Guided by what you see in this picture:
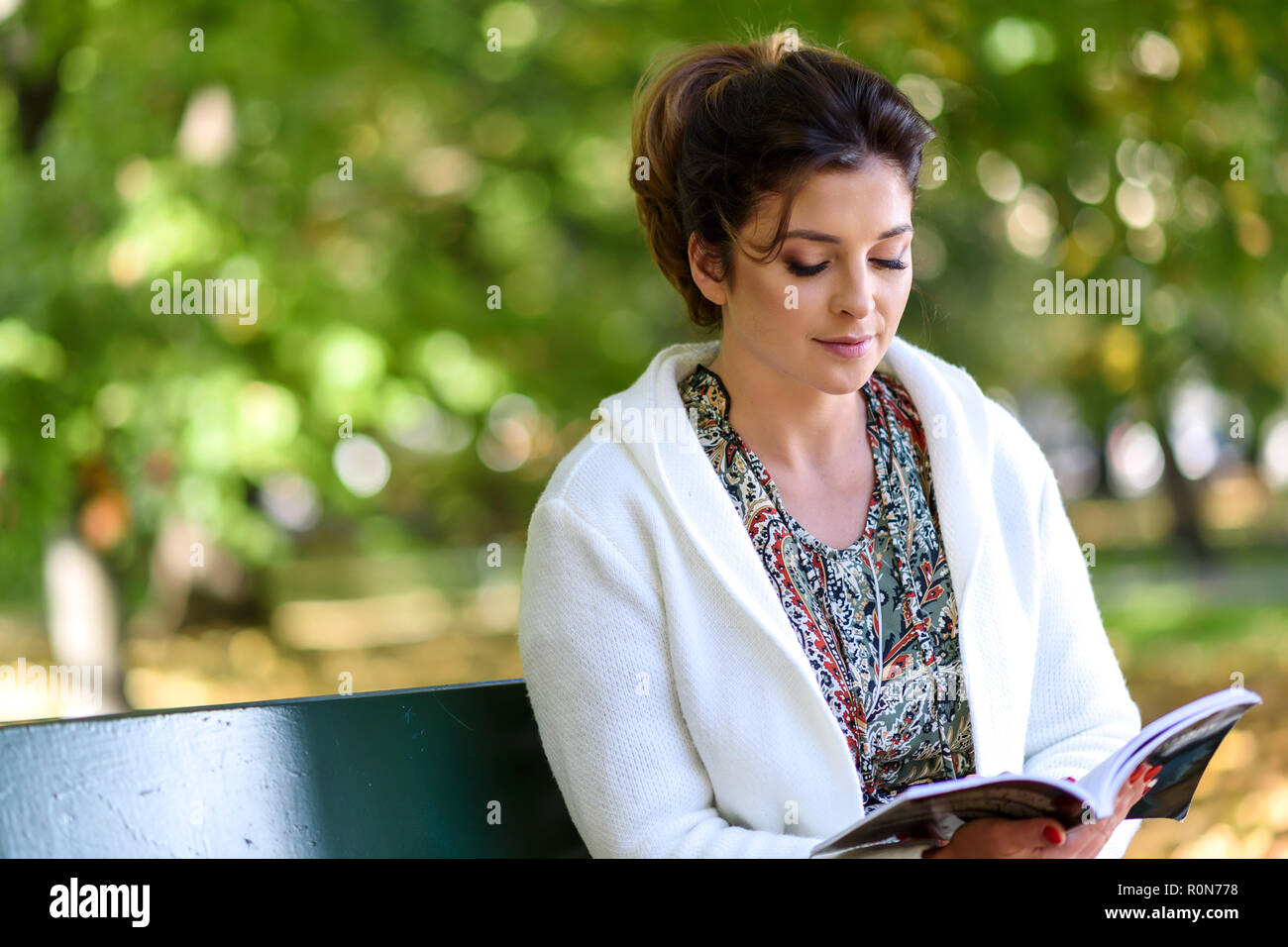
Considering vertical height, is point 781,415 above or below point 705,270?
below

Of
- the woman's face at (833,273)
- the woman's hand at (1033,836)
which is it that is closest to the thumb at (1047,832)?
the woman's hand at (1033,836)

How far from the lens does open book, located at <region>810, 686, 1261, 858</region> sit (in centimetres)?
155

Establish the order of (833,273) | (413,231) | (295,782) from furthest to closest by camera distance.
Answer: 1. (413,231)
2. (833,273)
3. (295,782)

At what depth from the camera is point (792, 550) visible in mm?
2129

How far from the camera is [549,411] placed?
6051mm

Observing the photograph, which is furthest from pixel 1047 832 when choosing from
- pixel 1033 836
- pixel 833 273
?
pixel 833 273

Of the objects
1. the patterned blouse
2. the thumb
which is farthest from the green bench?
the thumb

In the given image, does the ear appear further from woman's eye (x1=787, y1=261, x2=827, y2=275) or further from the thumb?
the thumb

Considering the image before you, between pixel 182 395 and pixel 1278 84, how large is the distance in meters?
3.91

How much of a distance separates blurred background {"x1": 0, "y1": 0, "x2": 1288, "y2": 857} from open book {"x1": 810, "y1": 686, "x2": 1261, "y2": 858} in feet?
3.21

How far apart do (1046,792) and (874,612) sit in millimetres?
568

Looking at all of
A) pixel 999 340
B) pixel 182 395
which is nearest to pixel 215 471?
pixel 182 395

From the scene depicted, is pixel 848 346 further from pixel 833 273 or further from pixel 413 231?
pixel 413 231
